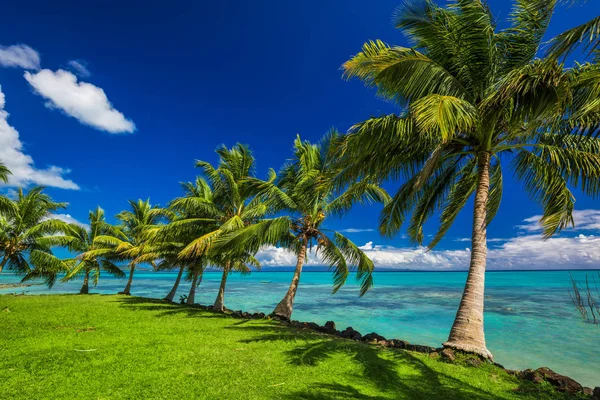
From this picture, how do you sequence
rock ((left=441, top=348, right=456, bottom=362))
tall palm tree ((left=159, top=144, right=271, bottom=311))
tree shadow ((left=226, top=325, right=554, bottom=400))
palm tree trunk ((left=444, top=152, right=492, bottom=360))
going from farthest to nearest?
1. tall palm tree ((left=159, top=144, right=271, bottom=311))
2. palm tree trunk ((left=444, top=152, right=492, bottom=360))
3. rock ((left=441, top=348, right=456, bottom=362))
4. tree shadow ((left=226, top=325, right=554, bottom=400))

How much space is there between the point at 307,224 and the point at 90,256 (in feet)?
52.6

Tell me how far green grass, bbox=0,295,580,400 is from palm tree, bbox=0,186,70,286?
30.2 ft

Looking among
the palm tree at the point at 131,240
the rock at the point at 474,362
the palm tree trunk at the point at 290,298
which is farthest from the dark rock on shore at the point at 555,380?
the palm tree at the point at 131,240

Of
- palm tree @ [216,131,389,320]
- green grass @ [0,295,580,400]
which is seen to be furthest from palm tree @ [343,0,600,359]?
palm tree @ [216,131,389,320]

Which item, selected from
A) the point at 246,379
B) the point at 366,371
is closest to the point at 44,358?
the point at 246,379

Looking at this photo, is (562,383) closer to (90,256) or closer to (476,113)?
(476,113)

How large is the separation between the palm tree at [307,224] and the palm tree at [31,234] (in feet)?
41.5

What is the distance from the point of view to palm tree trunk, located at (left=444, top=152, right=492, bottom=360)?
20.3 ft

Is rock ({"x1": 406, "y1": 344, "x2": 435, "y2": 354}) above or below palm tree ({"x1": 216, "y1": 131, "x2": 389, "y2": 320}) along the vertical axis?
below

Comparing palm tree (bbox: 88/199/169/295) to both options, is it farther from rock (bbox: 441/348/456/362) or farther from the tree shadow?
rock (bbox: 441/348/456/362)

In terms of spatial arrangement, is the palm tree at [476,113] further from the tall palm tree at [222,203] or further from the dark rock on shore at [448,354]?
the tall palm tree at [222,203]

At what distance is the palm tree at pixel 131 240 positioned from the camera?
18.2 metres

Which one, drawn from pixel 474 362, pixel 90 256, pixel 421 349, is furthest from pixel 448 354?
pixel 90 256

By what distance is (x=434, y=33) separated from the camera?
21.2ft
